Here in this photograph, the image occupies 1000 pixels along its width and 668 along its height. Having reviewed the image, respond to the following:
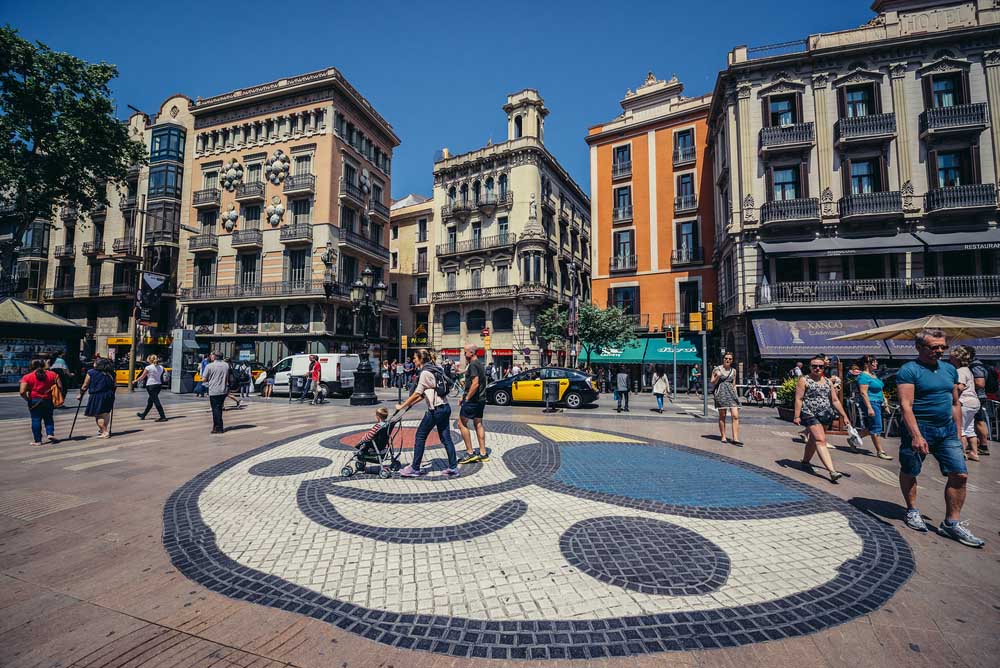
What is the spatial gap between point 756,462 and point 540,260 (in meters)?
26.1

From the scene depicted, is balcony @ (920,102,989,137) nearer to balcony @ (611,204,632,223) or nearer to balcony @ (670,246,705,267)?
balcony @ (670,246,705,267)

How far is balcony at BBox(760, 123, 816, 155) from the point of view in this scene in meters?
19.8

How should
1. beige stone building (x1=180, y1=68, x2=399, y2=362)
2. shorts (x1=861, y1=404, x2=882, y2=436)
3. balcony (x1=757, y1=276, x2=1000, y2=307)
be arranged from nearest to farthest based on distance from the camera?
A: shorts (x1=861, y1=404, x2=882, y2=436)
balcony (x1=757, y1=276, x2=1000, y2=307)
beige stone building (x1=180, y1=68, x2=399, y2=362)

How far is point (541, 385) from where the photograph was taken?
1524 centimetres

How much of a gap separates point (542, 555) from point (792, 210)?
2248cm

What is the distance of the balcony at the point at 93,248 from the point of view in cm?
3575

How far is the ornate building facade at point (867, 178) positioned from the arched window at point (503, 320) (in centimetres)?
1556

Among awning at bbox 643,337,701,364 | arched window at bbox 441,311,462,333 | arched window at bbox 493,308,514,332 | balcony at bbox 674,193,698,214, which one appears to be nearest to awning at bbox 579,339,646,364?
awning at bbox 643,337,701,364

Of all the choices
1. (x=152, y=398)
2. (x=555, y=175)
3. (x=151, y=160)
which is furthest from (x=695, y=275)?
(x=151, y=160)

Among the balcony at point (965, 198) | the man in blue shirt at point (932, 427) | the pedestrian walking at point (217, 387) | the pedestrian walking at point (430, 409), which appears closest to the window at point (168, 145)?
the pedestrian walking at point (217, 387)

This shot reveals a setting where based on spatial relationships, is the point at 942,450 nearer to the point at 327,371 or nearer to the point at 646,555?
the point at 646,555

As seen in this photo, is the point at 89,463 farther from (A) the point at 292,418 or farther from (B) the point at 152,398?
(A) the point at 292,418

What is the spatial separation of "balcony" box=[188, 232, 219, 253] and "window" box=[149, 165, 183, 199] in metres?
5.24

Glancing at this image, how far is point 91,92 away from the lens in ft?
77.7
